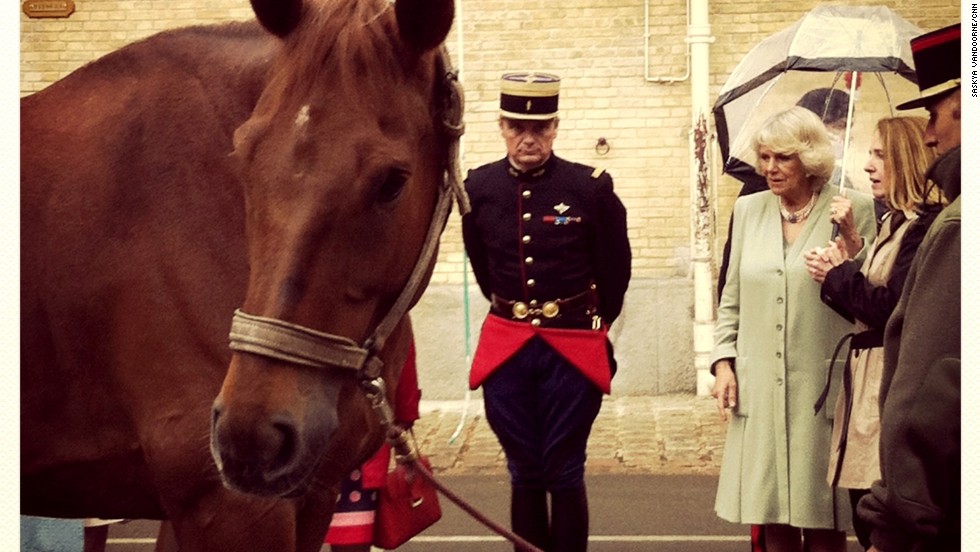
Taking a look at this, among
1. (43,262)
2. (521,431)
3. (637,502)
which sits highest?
(43,262)

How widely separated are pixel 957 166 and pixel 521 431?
9.59ft

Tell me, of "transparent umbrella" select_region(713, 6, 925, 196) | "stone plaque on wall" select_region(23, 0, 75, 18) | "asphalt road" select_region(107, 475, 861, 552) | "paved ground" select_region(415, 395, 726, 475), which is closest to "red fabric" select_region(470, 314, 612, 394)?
"asphalt road" select_region(107, 475, 861, 552)

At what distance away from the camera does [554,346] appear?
5613 mm

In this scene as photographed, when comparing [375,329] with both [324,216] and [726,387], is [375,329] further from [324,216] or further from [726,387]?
[726,387]

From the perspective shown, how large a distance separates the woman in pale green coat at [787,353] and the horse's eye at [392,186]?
107 inches

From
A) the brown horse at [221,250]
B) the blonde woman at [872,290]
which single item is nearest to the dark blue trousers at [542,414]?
the blonde woman at [872,290]

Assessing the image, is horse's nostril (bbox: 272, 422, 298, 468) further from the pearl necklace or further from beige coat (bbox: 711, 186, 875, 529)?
the pearl necklace

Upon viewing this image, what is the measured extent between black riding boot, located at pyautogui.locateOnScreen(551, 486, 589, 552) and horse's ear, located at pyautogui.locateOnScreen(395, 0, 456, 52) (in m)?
2.89

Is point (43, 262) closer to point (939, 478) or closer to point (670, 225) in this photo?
point (939, 478)

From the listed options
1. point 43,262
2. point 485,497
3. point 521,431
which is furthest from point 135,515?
point 485,497

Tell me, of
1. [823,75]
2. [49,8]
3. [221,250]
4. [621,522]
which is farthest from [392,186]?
[49,8]

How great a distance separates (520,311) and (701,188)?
6.19 meters

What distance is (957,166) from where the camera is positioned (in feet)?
9.81

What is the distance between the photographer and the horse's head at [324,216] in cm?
280
